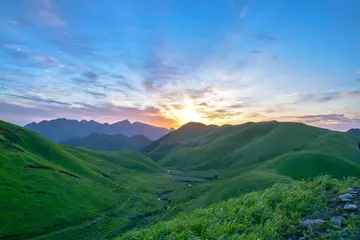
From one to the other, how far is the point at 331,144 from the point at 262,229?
194m

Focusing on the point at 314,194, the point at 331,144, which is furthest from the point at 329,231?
the point at 331,144

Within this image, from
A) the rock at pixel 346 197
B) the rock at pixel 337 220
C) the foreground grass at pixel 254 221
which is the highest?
the rock at pixel 346 197

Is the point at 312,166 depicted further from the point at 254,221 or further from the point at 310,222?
the point at 254,221

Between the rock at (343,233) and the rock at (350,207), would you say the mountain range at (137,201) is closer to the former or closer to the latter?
the rock at (343,233)

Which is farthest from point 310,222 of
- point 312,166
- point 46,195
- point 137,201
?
point 312,166

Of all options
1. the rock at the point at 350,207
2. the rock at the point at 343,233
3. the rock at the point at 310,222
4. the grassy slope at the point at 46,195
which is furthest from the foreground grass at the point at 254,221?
the grassy slope at the point at 46,195

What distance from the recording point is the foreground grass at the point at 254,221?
33.5ft

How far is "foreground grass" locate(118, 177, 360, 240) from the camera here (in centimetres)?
1020

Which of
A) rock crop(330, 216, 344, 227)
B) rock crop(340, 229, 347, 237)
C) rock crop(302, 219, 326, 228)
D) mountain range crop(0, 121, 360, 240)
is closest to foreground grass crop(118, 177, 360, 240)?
mountain range crop(0, 121, 360, 240)

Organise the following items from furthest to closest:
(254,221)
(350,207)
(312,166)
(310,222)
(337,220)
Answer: (312,166) → (350,207) → (254,221) → (310,222) → (337,220)

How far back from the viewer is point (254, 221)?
38.8ft

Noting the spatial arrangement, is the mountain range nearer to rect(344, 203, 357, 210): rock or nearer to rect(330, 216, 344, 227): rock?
rect(330, 216, 344, 227): rock

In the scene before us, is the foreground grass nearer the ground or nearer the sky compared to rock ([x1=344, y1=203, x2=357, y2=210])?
nearer the ground

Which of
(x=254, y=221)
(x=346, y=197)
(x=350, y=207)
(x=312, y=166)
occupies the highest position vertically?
(x=346, y=197)
